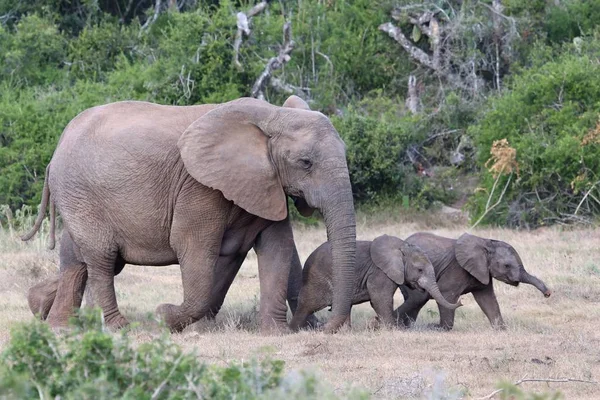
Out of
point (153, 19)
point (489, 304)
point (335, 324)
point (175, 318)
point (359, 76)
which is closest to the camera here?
point (335, 324)

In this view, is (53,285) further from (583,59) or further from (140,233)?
(583,59)

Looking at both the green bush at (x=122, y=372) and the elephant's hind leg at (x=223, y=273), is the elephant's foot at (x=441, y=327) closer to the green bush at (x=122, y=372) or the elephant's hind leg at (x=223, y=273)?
the elephant's hind leg at (x=223, y=273)

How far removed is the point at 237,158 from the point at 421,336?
80.3 inches

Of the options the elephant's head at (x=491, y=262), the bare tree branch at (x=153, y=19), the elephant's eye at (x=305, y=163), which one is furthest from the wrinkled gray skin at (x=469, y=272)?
the bare tree branch at (x=153, y=19)

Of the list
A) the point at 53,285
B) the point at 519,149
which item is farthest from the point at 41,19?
the point at 53,285

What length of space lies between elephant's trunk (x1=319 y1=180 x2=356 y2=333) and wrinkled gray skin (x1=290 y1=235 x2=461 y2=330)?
0.69m

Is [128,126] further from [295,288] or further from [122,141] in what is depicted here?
[295,288]

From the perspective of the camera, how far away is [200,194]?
413 inches

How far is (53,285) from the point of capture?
11.8 metres

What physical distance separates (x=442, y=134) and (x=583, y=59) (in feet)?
10.9

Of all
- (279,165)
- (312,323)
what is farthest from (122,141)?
(312,323)

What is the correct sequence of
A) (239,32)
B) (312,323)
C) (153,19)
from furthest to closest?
(153,19), (239,32), (312,323)

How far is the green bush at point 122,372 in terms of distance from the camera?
582 cm

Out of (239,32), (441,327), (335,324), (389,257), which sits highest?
(389,257)
